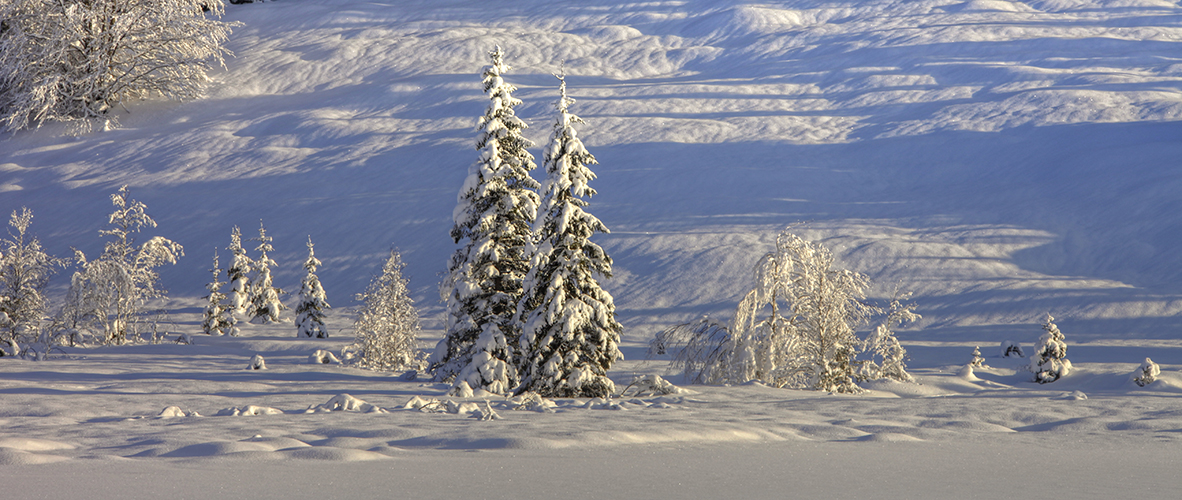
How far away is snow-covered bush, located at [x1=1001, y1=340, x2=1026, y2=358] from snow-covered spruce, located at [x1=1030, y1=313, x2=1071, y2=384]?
3.49 metres

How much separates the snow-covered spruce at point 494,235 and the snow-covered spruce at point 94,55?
140 ft

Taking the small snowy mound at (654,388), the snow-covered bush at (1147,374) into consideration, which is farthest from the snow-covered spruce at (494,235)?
the snow-covered bush at (1147,374)

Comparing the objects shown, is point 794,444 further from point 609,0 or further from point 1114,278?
point 609,0

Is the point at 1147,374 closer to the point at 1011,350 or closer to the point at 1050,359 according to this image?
the point at 1050,359

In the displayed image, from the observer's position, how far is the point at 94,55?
159ft

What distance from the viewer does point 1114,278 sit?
2659 centimetres

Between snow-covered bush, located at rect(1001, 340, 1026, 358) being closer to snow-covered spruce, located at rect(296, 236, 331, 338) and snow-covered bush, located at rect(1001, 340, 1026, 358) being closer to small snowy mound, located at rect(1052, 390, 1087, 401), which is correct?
small snowy mound, located at rect(1052, 390, 1087, 401)

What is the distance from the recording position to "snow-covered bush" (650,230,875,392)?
16.0 meters

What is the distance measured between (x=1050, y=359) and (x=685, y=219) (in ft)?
53.8

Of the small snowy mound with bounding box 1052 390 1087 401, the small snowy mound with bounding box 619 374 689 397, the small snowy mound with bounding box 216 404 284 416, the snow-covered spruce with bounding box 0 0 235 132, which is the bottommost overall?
the small snowy mound with bounding box 619 374 689 397

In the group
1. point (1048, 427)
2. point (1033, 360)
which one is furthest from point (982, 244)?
point (1048, 427)

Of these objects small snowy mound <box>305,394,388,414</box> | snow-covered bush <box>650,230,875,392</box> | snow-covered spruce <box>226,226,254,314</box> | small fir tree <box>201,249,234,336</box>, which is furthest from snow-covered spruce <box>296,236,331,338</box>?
small snowy mound <box>305,394,388,414</box>

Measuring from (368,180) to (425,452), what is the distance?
34484 millimetres

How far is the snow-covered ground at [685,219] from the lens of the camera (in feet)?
19.0
